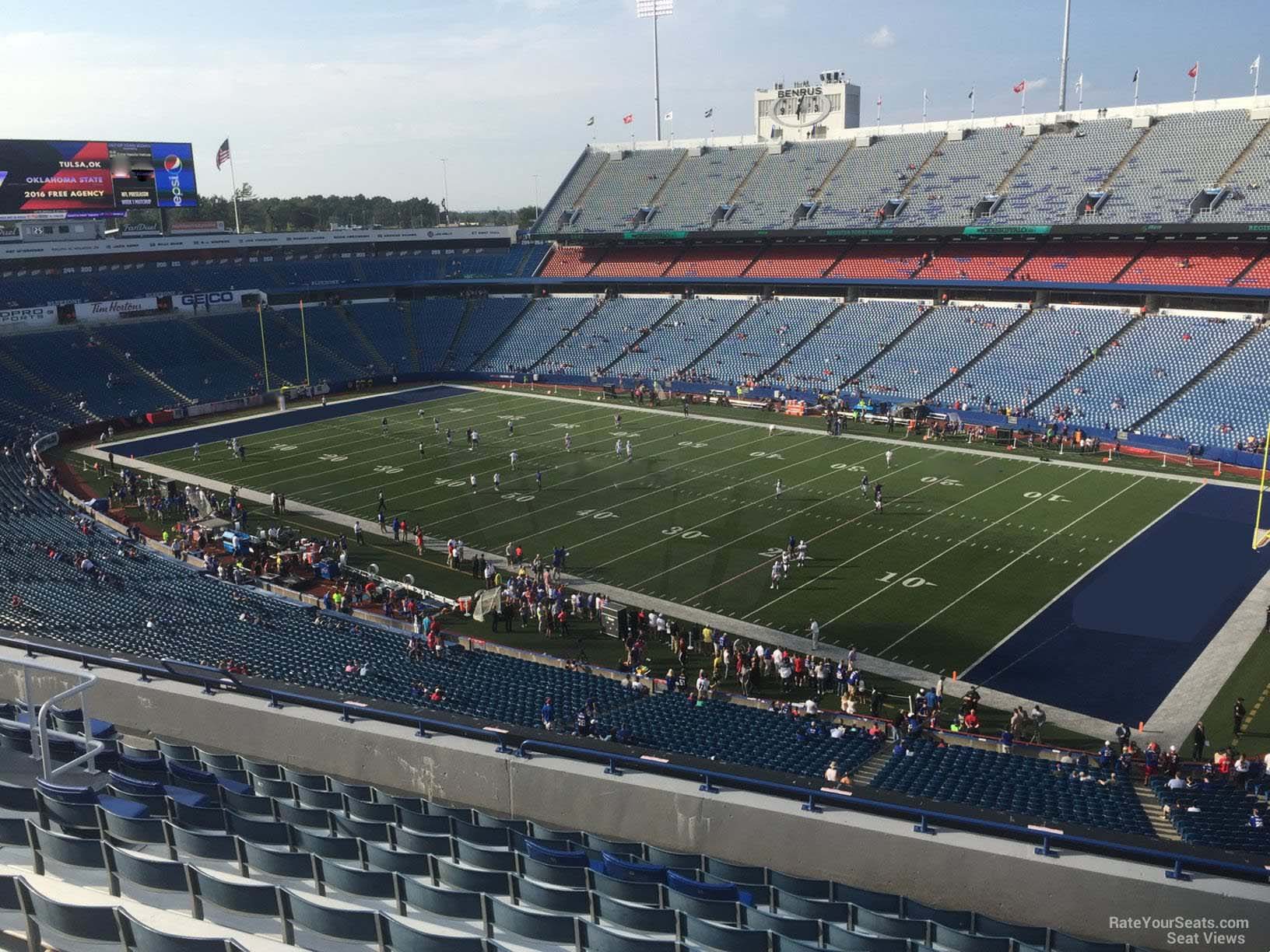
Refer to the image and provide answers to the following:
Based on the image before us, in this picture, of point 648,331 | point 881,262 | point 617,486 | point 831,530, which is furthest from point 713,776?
point 648,331

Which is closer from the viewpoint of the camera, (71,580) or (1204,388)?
(71,580)

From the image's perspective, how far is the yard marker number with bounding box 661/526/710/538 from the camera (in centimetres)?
3325

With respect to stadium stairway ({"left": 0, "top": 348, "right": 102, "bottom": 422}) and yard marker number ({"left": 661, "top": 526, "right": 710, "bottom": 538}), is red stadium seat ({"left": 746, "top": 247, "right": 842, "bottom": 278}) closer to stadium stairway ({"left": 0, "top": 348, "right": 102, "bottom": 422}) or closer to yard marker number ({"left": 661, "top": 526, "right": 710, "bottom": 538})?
yard marker number ({"left": 661, "top": 526, "right": 710, "bottom": 538})

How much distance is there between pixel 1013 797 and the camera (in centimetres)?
1504

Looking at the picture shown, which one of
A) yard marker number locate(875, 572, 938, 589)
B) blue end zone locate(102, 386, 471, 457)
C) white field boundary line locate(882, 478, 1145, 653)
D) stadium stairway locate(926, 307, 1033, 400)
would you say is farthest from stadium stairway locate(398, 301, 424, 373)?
yard marker number locate(875, 572, 938, 589)

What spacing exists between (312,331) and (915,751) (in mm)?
56813

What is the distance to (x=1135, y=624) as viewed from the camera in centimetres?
2573

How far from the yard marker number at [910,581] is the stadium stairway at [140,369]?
134ft

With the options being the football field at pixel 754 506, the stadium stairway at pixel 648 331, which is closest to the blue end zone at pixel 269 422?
the football field at pixel 754 506

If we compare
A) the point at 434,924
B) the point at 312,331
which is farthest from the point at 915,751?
the point at 312,331

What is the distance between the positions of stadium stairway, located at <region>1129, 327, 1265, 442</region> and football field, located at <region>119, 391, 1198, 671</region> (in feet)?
19.6

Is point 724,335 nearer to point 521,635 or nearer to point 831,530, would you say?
point 831,530

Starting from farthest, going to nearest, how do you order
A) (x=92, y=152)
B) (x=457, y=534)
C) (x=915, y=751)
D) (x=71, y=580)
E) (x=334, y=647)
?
(x=92, y=152) → (x=457, y=534) → (x=71, y=580) → (x=334, y=647) → (x=915, y=751)

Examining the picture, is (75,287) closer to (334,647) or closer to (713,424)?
(713,424)
